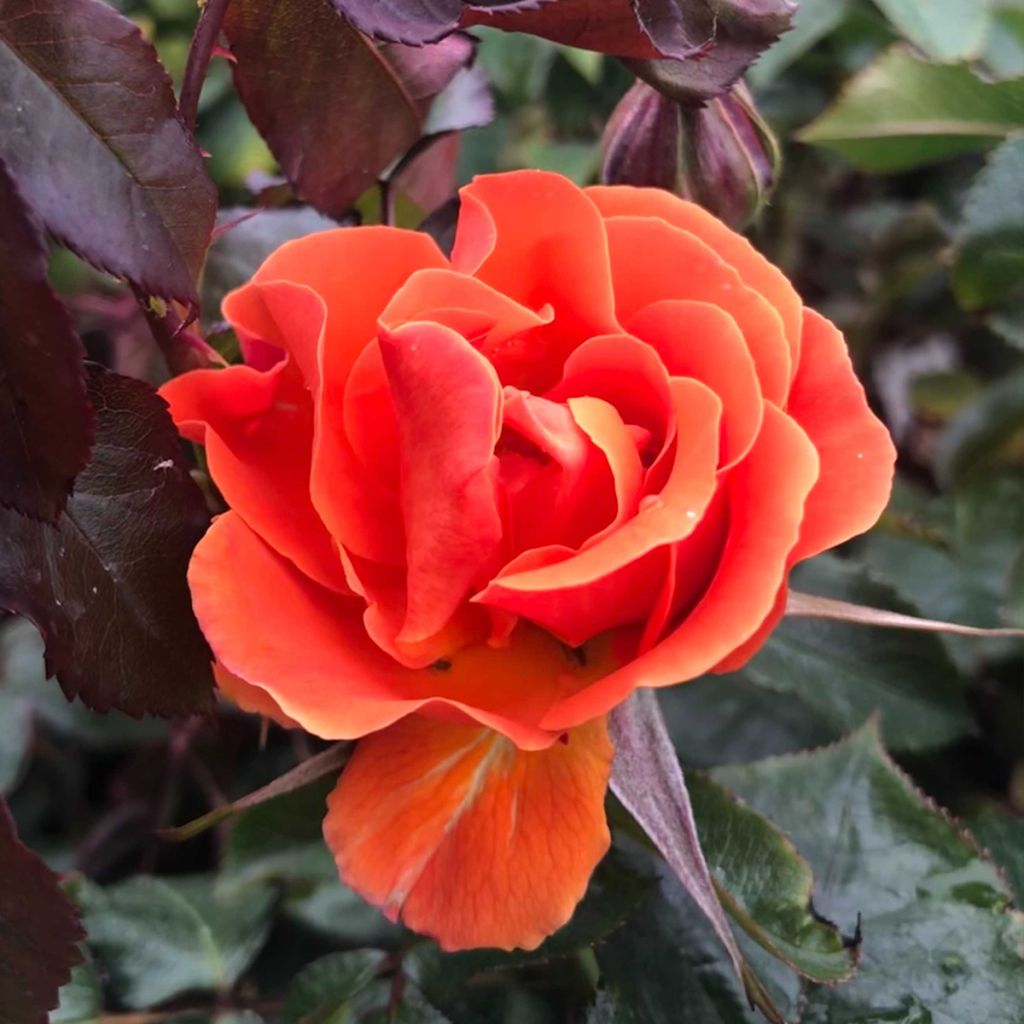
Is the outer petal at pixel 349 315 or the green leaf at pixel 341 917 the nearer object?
the outer petal at pixel 349 315

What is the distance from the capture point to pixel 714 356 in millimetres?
381

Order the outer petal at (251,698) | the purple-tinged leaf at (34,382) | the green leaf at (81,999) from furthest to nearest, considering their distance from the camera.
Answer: the green leaf at (81,999) < the outer petal at (251,698) < the purple-tinged leaf at (34,382)

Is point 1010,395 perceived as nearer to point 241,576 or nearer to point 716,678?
point 716,678

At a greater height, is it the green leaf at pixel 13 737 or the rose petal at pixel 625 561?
Answer: the rose petal at pixel 625 561

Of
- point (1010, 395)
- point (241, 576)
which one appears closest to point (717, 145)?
point (241, 576)

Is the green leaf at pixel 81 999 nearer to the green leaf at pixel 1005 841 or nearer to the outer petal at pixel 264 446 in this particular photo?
the outer petal at pixel 264 446

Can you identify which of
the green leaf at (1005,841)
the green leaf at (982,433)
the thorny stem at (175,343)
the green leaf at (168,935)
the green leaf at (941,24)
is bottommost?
the green leaf at (982,433)

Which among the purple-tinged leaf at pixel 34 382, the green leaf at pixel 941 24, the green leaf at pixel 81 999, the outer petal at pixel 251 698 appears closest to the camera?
the purple-tinged leaf at pixel 34 382

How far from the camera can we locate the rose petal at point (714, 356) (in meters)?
0.36

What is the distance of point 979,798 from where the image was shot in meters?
0.64

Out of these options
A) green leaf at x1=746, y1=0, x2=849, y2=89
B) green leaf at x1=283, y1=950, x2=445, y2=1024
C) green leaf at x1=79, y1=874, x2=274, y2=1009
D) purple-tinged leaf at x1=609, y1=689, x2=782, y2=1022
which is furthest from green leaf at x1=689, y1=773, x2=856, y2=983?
green leaf at x1=746, y1=0, x2=849, y2=89

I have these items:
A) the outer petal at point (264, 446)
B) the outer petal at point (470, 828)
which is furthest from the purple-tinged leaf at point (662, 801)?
the outer petal at point (264, 446)

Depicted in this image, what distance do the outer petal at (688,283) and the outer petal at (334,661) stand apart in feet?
0.40

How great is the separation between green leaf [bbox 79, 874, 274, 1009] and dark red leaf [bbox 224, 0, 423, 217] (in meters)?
0.35
